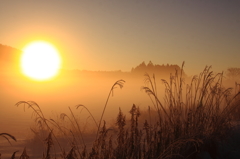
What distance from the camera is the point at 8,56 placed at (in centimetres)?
5900

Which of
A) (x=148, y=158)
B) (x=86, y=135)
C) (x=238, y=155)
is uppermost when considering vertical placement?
(x=148, y=158)

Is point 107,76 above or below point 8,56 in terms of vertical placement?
below

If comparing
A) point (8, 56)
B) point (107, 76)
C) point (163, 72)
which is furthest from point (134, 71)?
point (8, 56)

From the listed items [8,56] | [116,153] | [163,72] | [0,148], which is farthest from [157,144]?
[8,56]

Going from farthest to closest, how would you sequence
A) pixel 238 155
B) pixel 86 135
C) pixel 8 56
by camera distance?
pixel 8 56 < pixel 86 135 < pixel 238 155

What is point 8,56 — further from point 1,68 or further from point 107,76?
point 107,76

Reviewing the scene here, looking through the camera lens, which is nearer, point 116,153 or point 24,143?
point 116,153

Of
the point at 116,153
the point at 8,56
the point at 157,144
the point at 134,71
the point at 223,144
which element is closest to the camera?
the point at 116,153

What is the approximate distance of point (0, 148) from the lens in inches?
189

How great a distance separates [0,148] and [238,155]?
4.98 m

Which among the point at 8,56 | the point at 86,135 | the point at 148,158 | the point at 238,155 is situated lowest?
the point at 86,135

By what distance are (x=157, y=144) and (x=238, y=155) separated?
4.45 ft

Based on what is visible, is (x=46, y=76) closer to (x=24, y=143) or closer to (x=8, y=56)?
(x=8, y=56)

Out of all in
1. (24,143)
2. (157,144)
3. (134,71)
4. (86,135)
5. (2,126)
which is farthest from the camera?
(134,71)
